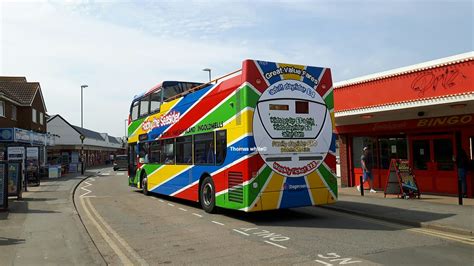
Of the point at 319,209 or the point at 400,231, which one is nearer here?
the point at 400,231

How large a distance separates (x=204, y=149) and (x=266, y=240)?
440 cm

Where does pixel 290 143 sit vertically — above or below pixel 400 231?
above

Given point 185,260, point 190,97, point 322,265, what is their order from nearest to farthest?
point 322,265 < point 185,260 < point 190,97

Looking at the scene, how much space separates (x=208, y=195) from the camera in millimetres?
12047

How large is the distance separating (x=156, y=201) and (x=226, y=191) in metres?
5.49

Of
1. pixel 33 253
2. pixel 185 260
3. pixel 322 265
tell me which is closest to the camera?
pixel 322 265

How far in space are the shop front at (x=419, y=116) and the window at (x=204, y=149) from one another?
6625 mm

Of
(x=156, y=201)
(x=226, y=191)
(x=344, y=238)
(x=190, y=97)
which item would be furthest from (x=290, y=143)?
(x=156, y=201)

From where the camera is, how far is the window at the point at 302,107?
10.7m

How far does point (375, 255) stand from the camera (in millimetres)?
7008

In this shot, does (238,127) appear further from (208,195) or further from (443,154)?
(443,154)

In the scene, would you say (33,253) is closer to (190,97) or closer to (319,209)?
(190,97)

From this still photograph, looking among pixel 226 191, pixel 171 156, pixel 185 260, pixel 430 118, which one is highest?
pixel 430 118

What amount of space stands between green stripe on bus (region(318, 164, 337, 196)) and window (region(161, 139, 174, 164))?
566 cm
